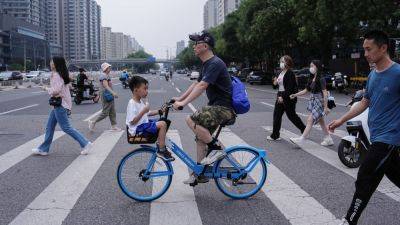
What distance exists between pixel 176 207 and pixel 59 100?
3631 mm

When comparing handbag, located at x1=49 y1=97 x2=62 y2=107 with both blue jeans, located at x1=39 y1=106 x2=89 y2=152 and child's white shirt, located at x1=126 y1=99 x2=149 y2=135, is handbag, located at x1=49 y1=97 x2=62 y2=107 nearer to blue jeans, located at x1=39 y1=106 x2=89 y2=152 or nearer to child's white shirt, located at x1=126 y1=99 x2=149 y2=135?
blue jeans, located at x1=39 y1=106 x2=89 y2=152

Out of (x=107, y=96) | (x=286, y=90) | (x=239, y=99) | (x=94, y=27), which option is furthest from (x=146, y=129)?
(x=94, y=27)

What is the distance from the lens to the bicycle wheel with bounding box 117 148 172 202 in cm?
525

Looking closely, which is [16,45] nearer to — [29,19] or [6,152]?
[29,19]

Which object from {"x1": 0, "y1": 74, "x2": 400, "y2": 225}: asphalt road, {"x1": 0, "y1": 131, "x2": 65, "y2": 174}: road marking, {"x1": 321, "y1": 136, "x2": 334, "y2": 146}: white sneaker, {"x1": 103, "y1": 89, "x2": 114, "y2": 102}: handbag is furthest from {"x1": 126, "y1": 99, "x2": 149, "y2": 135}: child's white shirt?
{"x1": 103, "y1": 89, "x2": 114, "y2": 102}: handbag

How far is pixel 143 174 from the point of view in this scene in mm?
5293

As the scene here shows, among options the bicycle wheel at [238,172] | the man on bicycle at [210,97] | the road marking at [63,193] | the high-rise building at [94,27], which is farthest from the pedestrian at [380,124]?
the high-rise building at [94,27]

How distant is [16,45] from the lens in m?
116

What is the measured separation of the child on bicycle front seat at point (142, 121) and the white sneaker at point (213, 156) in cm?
37

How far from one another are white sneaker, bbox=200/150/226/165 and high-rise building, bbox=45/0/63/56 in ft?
492

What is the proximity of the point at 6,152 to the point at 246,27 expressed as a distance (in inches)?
1453

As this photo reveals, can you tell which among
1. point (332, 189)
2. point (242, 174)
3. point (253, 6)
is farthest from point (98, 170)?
point (253, 6)

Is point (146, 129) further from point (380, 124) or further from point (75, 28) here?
point (75, 28)

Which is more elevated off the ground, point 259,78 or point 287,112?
point 259,78
